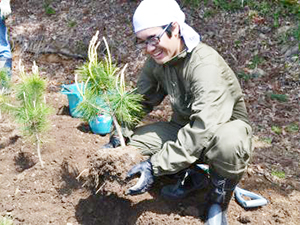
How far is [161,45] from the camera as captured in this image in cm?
241

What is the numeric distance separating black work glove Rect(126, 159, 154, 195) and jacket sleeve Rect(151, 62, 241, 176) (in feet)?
0.13

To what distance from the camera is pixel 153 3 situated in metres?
2.36

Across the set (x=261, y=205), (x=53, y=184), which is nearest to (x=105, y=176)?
(x=53, y=184)

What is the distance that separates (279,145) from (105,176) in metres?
1.81

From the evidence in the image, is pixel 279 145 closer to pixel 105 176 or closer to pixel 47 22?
pixel 105 176

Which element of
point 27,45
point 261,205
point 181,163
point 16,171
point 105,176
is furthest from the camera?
point 27,45

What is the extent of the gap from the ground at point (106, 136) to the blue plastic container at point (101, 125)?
0.06 metres

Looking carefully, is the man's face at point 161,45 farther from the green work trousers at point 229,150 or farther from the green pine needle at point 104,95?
the green work trousers at point 229,150

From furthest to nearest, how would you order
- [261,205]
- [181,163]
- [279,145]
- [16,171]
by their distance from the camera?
[279,145]
[16,171]
[261,205]
[181,163]

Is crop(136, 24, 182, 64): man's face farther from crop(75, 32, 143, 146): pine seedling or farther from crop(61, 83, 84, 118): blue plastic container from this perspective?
crop(61, 83, 84, 118): blue plastic container

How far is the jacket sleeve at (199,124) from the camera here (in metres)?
2.25

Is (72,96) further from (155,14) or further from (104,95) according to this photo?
(155,14)

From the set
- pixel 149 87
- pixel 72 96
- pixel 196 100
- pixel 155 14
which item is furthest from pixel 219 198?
pixel 72 96

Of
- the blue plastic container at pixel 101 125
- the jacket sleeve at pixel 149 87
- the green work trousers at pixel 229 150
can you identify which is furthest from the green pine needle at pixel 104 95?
the blue plastic container at pixel 101 125
